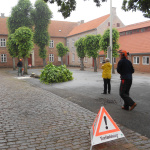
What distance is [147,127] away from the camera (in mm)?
4738

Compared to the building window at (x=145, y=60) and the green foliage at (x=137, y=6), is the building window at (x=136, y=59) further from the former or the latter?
the green foliage at (x=137, y=6)

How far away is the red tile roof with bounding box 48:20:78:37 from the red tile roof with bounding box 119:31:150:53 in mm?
19389

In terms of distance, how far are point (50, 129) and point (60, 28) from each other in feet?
149

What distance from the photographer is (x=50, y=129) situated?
15.4ft

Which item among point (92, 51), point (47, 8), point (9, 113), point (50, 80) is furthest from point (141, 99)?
point (47, 8)

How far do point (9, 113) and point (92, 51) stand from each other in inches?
851

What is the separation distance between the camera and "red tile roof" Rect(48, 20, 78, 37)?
4594cm

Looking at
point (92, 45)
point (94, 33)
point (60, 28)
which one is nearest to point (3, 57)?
point (60, 28)

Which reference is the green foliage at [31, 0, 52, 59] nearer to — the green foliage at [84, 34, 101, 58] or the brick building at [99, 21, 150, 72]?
the green foliage at [84, 34, 101, 58]

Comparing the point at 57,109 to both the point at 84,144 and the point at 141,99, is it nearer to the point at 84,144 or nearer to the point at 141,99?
the point at 84,144

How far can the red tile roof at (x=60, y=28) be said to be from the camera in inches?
1809

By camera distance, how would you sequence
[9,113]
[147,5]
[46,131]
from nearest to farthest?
1. [46,131]
2. [9,113]
3. [147,5]

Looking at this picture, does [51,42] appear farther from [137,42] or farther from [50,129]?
[50,129]

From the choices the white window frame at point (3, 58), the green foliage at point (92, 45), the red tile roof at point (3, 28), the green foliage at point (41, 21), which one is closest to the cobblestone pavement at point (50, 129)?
the green foliage at point (92, 45)
